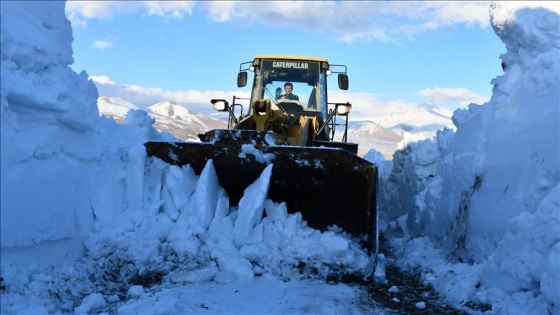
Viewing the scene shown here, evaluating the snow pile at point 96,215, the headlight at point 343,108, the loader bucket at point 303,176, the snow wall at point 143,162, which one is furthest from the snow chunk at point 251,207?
the headlight at point 343,108

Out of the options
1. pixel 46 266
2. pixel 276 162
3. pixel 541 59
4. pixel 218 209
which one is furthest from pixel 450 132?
pixel 46 266

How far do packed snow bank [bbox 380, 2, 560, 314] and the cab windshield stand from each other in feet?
7.48

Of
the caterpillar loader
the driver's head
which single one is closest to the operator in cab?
the driver's head

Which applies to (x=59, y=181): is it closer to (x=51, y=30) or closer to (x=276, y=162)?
(x=51, y=30)

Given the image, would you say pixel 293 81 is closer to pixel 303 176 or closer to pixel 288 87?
pixel 288 87

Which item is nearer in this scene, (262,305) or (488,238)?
(262,305)

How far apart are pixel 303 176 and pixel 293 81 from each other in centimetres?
322

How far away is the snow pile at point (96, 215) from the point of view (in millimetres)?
3863

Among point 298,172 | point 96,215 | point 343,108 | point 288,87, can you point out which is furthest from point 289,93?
point 96,215

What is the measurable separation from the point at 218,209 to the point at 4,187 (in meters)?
2.02

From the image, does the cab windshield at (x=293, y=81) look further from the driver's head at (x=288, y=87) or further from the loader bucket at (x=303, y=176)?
the loader bucket at (x=303, y=176)

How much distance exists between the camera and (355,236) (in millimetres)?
5559

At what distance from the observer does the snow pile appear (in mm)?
3863

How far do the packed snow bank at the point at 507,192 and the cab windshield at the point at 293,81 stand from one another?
2.28 meters
